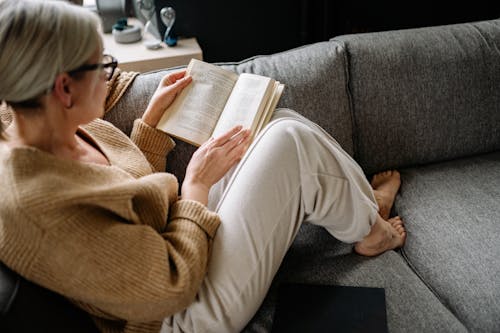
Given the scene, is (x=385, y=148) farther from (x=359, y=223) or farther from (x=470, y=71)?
(x=359, y=223)

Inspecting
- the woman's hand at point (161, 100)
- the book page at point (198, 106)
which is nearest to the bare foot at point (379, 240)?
the book page at point (198, 106)

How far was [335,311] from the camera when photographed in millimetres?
1105

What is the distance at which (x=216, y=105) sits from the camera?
135 cm

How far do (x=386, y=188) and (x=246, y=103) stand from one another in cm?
55

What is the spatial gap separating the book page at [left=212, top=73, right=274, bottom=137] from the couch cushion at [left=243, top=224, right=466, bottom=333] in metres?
0.38

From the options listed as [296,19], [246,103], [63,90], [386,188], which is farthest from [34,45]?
[296,19]

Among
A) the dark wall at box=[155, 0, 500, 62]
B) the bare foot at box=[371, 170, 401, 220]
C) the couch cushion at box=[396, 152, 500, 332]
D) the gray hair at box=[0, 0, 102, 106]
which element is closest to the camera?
the gray hair at box=[0, 0, 102, 106]

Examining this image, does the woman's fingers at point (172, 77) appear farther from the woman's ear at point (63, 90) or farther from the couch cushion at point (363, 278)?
the couch cushion at point (363, 278)

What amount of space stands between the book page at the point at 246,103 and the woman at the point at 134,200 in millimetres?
44

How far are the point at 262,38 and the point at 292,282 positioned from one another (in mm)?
1655

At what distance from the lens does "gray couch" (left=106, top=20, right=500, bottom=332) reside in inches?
50.6

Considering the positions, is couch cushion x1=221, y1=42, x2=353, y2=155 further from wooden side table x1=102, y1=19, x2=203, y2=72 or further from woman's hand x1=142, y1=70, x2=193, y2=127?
wooden side table x1=102, y1=19, x2=203, y2=72

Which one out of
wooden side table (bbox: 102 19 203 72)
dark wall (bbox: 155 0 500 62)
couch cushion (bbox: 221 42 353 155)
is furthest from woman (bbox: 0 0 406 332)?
dark wall (bbox: 155 0 500 62)

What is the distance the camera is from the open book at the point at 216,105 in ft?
4.28
